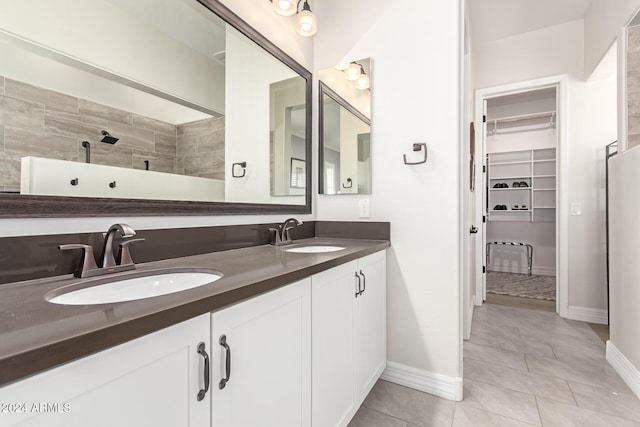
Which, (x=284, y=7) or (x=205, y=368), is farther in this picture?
(x=284, y=7)

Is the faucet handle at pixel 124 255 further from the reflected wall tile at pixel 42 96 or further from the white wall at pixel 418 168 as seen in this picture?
the white wall at pixel 418 168

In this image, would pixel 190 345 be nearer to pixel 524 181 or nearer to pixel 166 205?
pixel 166 205

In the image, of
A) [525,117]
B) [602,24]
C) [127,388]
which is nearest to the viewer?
[127,388]

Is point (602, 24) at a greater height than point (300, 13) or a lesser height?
greater

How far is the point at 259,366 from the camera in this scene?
840mm

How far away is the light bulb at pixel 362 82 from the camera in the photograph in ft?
6.59

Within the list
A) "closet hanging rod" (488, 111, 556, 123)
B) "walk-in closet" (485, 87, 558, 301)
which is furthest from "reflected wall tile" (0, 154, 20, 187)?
"closet hanging rod" (488, 111, 556, 123)

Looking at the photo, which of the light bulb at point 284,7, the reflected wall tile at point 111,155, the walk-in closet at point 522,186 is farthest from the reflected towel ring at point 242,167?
the walk-in closet at point 522,186

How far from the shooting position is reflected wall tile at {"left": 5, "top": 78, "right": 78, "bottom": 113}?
2.67 feet

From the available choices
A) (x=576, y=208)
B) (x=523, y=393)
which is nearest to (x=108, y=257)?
(x=523, y=393)

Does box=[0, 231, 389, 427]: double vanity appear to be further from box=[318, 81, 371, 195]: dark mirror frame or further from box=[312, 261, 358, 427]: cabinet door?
box=[318, 81, 371, 195]: dark mirror frame

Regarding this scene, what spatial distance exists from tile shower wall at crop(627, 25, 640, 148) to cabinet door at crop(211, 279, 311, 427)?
7.56ft

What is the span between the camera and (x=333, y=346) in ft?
4.04

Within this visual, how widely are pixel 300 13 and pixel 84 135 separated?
143 centimetres
